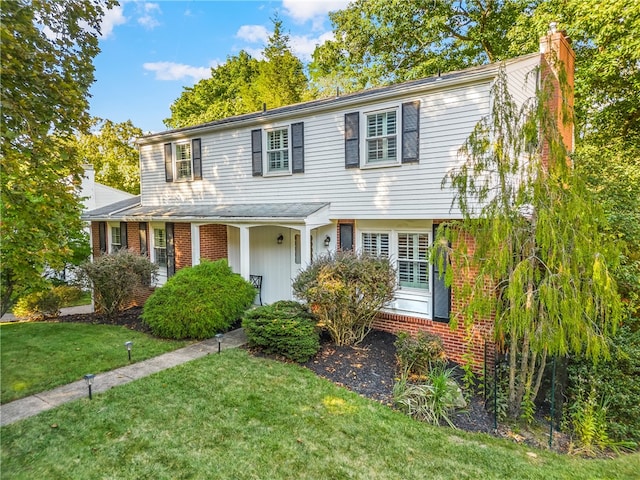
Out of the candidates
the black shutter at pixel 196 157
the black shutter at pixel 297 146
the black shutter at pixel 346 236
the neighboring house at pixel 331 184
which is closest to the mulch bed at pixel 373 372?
the neighboring house at pixel 331 184

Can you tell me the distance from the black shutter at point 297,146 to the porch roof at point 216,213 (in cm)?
100

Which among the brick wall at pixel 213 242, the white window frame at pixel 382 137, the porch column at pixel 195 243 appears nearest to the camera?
the white window frame at pixel 382 137

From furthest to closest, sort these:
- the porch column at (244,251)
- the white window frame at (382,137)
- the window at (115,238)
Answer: the window at (115,238) → the porch column at (244,251) → the white window frame at (382,137)

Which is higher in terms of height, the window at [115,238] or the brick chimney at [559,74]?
the brick chimney at [559,74]

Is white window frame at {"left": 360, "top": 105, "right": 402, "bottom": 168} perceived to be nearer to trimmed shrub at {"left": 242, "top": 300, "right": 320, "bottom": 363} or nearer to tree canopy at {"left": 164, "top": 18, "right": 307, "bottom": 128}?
trimmed shrub at {"left": 242, "top": 300, "right": 320, "bottom": 363}

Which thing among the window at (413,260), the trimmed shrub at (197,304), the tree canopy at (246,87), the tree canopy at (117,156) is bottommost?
the trimmed shrub at (197,304)

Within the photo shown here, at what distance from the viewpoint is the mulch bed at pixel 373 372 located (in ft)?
17.1

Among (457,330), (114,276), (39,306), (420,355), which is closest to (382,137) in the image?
(457,330)

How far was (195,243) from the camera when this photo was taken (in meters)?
10.9

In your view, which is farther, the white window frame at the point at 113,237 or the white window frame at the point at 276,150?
the white window frame at the point at 113,237

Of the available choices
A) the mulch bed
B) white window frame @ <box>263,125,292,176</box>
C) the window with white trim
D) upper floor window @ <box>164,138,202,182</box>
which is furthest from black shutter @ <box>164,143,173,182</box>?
the mulch bed

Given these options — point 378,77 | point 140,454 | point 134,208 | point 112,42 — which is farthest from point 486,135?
point 378,77

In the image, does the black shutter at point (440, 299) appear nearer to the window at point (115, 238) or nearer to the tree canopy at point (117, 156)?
the window at point (115, 238)

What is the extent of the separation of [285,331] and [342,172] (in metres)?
4.04
